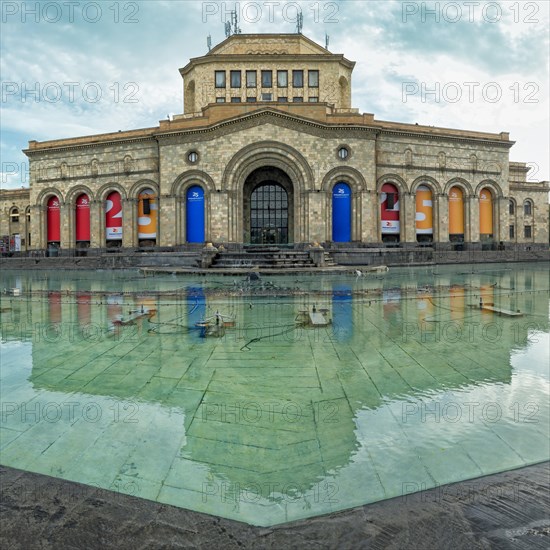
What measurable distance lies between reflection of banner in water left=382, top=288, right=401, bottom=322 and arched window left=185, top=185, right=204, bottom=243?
24.4m

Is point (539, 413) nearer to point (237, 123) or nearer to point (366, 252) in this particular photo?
point (366, 252)

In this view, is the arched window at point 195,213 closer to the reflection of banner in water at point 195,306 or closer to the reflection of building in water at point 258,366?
the reflection of banner in water at point 195,306

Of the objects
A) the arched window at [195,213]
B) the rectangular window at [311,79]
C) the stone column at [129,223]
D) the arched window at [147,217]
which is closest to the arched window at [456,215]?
the rectangular window at [311,79]

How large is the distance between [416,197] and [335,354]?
36.0 m

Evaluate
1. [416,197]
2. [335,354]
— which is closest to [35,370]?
[335,354]

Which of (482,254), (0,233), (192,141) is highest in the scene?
(192,141)

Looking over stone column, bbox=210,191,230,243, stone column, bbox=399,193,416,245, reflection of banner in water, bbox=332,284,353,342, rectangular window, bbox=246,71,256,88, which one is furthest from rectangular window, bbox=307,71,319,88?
reflection of banner in water, bbox=332,284,353,342

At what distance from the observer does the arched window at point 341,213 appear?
115 ft

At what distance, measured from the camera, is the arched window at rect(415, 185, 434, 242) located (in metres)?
38.8

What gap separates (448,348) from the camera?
19.7 ft

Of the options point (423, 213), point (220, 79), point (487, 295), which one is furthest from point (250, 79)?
point (487, 295)

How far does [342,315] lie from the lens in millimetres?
8852

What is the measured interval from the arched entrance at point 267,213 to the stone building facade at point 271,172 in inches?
3.6

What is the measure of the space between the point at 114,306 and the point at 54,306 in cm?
161
